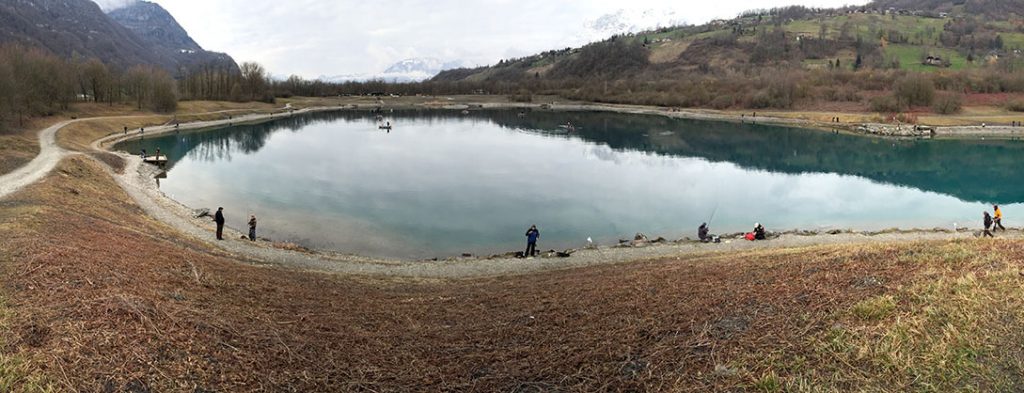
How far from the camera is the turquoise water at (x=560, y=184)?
37.0m

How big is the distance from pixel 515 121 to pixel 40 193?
368ft

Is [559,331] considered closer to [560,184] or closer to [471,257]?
[471,257]

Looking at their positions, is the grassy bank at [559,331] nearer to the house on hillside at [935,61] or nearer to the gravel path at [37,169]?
the gravel path at [37,169]

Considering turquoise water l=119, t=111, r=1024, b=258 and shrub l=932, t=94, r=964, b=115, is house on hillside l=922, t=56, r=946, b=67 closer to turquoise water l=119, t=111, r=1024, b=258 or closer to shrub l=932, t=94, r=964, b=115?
shrub l=932, t=94, r=964, b=115

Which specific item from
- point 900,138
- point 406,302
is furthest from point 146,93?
point 900,138

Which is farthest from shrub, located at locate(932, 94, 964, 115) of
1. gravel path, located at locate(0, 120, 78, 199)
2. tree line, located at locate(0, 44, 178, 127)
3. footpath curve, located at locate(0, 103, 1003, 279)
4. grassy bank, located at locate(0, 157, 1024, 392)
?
tree line, located at locate(0, 44, 178, 127)

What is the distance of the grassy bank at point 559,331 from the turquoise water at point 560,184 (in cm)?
1942

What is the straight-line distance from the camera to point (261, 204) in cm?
4238

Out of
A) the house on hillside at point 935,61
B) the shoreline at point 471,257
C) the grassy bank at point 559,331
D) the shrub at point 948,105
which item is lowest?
the shoreline at point 471,257

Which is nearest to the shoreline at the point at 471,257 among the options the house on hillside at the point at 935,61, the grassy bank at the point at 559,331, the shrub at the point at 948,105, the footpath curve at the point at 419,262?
the footpath curve at the point at 419,262

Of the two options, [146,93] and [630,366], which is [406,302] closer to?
[630,366]

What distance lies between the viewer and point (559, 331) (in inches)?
400

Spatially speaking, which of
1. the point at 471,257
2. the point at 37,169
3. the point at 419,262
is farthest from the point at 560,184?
the point at 37,169

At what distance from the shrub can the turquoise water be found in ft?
93.1
